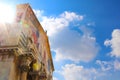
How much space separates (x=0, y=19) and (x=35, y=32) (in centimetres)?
387

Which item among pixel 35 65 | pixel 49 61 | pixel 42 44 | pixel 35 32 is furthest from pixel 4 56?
pixel 49 61

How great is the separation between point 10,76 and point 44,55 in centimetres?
853

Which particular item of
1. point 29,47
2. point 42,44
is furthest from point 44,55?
point 29,47

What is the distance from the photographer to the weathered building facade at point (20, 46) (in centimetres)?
1617

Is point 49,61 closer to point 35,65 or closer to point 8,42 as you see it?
point 35,65

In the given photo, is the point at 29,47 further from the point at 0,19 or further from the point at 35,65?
the point at 0,19

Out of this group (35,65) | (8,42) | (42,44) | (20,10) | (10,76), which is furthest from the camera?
(42,44)

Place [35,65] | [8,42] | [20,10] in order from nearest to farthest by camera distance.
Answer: [8,42] → [20,10] → [35,65]

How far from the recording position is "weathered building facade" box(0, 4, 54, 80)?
53.1 ft

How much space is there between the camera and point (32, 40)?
1948cm

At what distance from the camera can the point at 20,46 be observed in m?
16.9

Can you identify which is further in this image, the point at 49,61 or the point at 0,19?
the point at 49,61

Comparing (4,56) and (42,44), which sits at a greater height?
(42,44)

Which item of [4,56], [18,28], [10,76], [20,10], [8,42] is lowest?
[10,76]
